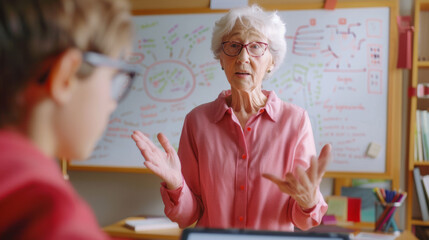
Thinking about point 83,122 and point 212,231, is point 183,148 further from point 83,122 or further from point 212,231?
point 83,122

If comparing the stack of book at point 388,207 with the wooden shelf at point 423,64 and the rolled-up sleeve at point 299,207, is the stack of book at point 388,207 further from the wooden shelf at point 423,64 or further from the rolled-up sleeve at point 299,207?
the rolled-up sleeve at point 299,207

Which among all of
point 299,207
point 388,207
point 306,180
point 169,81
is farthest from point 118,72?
point 169,81

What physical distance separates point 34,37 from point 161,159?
851 millimetres

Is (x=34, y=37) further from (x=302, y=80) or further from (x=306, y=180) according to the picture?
(x=302, y=80)

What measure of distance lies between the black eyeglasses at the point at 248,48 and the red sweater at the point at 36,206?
1102mm

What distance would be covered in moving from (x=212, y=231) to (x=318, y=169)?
52 cm

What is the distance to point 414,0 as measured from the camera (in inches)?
104

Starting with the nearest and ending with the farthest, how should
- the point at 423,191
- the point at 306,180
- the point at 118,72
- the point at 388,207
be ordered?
1. the point at 118,72
2. the point at 306,180
3. the point at 388,207
4. the point at 423,191

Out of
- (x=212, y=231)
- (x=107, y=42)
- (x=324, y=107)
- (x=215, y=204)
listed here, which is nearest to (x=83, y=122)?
(x=107, y=42)

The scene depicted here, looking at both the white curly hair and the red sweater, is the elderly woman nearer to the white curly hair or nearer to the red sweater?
the white curly hair

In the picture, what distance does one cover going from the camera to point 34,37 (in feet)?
1.44

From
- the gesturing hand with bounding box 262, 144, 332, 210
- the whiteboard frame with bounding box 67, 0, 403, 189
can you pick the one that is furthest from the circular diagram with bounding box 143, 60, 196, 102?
the gesturing hand with bounding box 262, 144, 332, 210

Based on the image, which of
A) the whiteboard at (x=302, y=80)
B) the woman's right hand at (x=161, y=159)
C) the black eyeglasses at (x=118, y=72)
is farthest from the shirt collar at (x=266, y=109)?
the whiteboard at (x=302, y=80)

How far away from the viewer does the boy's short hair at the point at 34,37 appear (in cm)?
44
